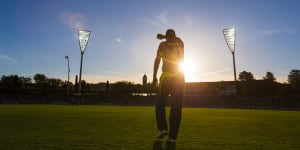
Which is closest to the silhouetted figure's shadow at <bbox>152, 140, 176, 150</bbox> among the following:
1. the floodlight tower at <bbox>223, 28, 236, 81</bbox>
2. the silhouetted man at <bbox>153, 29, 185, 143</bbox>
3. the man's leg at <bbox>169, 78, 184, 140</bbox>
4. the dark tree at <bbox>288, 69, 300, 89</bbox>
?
the silhouetted man at <bbox>153, 29, 185, 143</bbox>

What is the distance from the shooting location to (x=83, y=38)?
153 ft

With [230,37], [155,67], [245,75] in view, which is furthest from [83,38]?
[245,75]

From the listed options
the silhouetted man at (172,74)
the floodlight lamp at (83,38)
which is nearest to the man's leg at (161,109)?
the silhouetted man at (172,74)

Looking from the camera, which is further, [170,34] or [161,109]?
[161,109]

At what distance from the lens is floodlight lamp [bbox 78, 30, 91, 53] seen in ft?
149

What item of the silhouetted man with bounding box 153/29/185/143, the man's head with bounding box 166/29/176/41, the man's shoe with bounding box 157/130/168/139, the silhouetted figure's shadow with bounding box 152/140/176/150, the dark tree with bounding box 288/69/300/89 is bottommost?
the silhouetted figure's shadow with bounding box 152/140/176/150

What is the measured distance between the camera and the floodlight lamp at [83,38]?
45.5m

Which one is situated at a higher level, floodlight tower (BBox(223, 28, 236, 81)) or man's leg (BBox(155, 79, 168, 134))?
floodlight tower (BBox(223, 28, 236, 81))

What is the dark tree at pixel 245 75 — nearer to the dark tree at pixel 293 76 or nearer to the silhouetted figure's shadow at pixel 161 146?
the dark tree at pixel 293 76

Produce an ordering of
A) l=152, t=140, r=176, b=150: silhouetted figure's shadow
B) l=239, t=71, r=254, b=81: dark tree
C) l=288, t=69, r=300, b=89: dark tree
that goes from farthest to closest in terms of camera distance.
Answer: l=239, t=71, r=254, b=81: dark tree → l=288, t=69, r=300, b=89: dark tree → l=152, t=140, r=176, b=150: silhouetted figure's shadow

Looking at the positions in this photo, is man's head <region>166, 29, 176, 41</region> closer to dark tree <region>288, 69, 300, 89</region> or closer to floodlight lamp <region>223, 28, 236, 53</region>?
floodlight lamp <region>223, 28, 236, 53</region>

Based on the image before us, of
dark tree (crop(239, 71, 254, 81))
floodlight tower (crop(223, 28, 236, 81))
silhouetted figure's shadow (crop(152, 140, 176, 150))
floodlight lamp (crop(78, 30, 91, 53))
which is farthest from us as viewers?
dark tree (crop(239, 71, 254, 81))

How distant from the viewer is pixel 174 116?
4.64 metres

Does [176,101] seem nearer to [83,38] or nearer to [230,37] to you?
[83,38]
